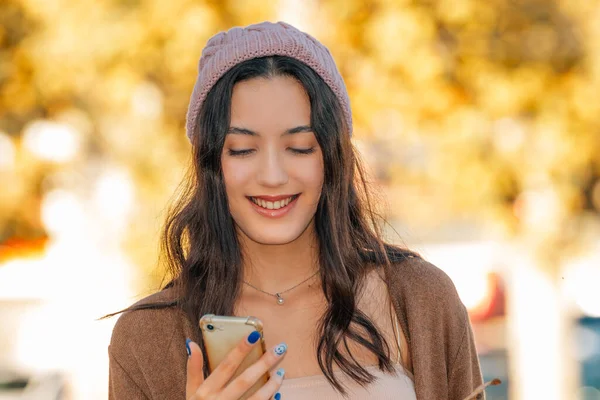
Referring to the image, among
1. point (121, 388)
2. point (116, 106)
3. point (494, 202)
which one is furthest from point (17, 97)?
point (121, 388)

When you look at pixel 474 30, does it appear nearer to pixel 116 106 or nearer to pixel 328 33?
pixel 328 33

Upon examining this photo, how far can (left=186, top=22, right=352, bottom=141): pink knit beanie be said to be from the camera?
8.14 ft

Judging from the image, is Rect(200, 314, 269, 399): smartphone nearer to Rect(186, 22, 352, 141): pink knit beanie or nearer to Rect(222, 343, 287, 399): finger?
Rect(222, 343, 287, 399): finger

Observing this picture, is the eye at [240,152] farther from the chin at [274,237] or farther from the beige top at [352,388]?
the beige top at [352,388]

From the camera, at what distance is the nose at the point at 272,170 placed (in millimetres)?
2383

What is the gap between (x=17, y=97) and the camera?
5.44 m

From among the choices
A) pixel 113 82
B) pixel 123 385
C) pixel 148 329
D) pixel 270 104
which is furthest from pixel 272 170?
pixel 113 82

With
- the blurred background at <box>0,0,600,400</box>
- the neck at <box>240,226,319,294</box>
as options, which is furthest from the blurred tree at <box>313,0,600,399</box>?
the neck at <box>240,226,319,294</box>

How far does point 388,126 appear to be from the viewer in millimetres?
5242

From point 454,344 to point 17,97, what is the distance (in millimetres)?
3773

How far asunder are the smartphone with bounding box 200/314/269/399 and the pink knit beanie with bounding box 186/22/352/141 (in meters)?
0.71

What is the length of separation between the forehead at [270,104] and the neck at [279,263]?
0.40 metres

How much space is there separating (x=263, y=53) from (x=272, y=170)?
1.14 feet

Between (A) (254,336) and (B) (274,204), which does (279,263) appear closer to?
(B) (274,204)
